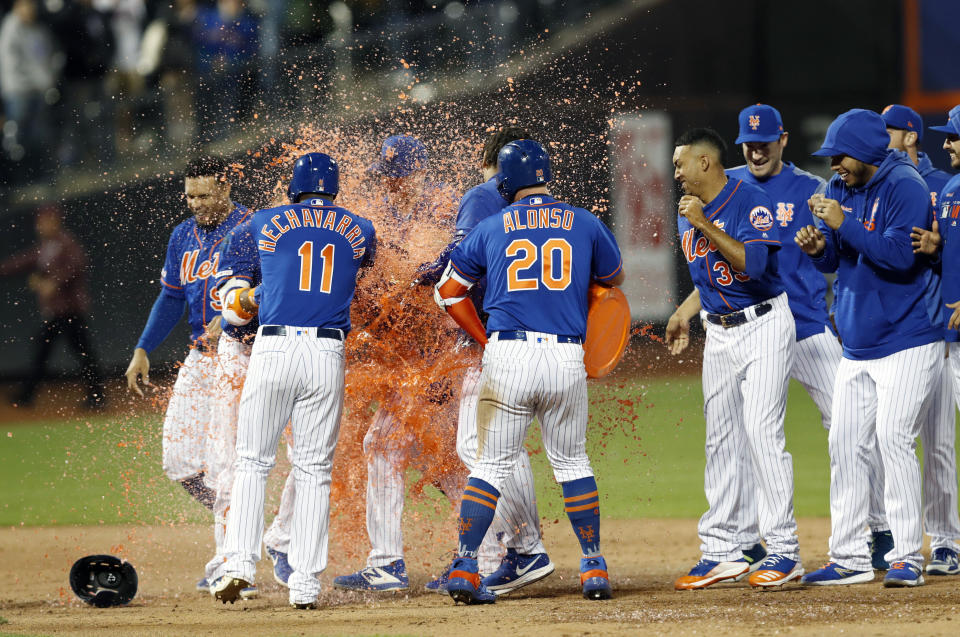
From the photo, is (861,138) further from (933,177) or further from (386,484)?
(386,484)

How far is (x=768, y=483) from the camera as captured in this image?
523 centimetres

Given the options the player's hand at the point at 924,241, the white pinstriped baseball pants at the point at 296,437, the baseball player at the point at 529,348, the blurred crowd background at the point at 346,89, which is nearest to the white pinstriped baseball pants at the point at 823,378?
the player's hand at the point at 924,241

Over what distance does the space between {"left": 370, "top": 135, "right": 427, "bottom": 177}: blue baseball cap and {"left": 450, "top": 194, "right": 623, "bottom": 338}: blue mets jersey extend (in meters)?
0.92

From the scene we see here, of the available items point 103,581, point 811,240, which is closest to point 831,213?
point 811,240

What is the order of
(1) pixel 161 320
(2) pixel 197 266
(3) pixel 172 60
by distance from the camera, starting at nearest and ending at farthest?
(2) pixel 197 266, (1) pixel 161 320, (3) pixel 172 60

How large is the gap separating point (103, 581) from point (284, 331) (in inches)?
64.4

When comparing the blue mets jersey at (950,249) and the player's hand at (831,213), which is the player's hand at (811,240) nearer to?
the player's hand at (831,213)

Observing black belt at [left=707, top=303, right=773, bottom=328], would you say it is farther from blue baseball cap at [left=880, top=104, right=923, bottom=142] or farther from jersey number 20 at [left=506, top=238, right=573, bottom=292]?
blue baseball cap at [left=880, top=104, right=923, bottom=142]

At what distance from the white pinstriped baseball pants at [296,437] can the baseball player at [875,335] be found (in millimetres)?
2231

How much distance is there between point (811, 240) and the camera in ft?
17.0

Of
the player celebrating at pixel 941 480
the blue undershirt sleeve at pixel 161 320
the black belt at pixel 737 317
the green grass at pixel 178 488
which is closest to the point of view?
the black belt at pixel 737 317

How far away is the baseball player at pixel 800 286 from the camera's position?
227 inches

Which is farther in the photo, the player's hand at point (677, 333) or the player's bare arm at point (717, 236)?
the player's hand at point (677, 333)

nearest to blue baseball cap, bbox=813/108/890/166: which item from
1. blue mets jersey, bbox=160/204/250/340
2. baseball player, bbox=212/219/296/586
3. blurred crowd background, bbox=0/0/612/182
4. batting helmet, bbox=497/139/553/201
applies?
batting helmet, bbox=497/139/553/201
